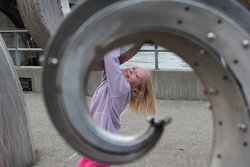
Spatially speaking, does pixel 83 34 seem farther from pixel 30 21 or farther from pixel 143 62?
pixel 143 62

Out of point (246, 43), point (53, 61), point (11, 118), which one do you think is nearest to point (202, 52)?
point (246, 43)

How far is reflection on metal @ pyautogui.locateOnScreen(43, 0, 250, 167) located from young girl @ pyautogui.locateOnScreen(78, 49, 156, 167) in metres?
1.10

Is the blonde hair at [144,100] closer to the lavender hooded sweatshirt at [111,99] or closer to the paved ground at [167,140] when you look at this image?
the lavender hooded sweatshirt at [111,99]

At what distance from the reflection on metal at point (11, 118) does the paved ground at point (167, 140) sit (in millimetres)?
461

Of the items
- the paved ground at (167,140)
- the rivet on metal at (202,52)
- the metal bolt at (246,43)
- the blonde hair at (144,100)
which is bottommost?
the paved ground at (167,140)

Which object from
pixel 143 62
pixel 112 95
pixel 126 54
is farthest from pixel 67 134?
pixel 143 62

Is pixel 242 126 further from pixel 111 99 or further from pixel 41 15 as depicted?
pixel 41 15

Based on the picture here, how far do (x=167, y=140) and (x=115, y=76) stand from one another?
2789 millimetres

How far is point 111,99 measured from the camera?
10.5 feet

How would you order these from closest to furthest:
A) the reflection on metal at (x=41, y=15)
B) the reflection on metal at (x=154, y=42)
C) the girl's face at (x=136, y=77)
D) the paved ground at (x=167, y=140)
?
the reflection on metal at (x=154, y=42), the girl's face at (x=136, y=77), the reflection on metal at (x=41, y=15), the paved ground at (x=167, y=140)

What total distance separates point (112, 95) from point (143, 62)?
7.02m

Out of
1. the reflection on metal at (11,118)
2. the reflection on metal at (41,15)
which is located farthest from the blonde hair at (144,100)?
the reflection on metal at (11,118)

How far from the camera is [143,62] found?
33.3ft

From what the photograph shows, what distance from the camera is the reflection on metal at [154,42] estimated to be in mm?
1824
